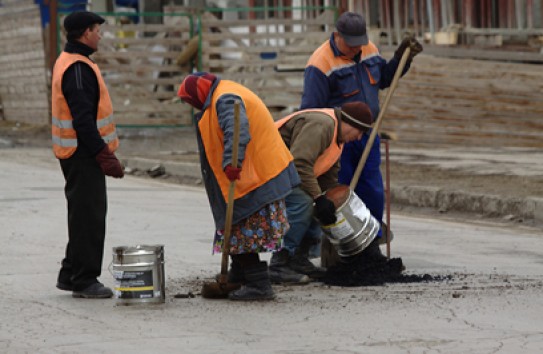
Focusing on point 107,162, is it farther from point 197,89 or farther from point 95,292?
point 95,292

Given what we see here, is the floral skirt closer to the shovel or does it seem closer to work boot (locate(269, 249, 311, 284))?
the shovel

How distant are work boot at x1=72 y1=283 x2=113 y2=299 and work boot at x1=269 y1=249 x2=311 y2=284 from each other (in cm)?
115

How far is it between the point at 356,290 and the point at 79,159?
1900 millimetres

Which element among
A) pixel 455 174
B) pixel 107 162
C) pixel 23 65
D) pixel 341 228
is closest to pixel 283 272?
pixel 341 228

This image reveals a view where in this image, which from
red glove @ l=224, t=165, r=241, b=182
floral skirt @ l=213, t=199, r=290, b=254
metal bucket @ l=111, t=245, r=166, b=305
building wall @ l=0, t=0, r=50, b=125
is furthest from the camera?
building wall @ l=0, t=0, r=50, b=125

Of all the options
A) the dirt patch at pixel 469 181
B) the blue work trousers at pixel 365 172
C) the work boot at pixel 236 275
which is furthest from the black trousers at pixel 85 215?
the dirt patch at pixel 469 181

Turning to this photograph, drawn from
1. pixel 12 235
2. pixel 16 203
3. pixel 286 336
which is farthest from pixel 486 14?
pixel 286 336

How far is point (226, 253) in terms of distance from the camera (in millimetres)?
8109

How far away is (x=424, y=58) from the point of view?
22.9 metres

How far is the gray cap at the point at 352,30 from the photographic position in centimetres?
940

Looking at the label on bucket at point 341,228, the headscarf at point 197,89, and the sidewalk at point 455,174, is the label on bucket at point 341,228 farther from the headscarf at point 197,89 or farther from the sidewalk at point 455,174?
the sidewalk at point 455,174

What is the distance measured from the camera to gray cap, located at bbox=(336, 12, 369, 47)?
30.8 feet

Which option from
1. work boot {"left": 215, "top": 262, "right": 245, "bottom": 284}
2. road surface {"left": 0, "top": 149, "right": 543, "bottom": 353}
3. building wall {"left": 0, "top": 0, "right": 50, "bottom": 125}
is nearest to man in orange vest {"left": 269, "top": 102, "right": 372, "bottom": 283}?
road surface {"left": 0, "top": 149, "right": 543, "bottom": 353}

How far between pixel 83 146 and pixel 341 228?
5.65 ft
